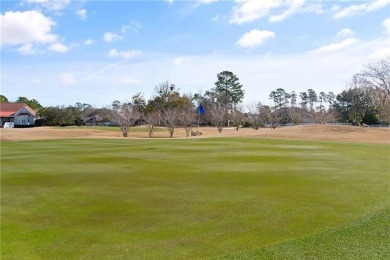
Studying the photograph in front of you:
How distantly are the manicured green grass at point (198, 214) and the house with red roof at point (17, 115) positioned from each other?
303 ft

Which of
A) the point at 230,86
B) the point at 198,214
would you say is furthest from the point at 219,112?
the point at 198,214

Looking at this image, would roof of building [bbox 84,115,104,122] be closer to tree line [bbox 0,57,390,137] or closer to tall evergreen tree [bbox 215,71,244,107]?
tree line [bbox 0,57,390,137]

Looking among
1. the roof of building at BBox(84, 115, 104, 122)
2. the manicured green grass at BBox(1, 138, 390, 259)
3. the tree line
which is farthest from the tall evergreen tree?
the manicured green grass at BBox(1, 138, 390, 259)

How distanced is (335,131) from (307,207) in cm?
4333

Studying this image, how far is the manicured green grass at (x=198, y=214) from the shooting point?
20.7ft

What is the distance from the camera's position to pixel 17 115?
323 feet

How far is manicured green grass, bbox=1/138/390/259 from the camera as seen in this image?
6.30 metres

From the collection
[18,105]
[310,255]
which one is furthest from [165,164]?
[18,105]

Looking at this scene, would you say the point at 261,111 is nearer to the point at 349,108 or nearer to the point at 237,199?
the point at 349,108

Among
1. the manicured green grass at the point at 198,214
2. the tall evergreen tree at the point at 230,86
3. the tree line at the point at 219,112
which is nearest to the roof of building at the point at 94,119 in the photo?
the tree line at the point at 219,112

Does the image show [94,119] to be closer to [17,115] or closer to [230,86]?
[17,115]

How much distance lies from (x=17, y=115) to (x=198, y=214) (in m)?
103

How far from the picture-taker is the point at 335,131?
48.8 m

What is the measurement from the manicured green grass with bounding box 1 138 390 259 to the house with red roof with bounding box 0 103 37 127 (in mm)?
92445
